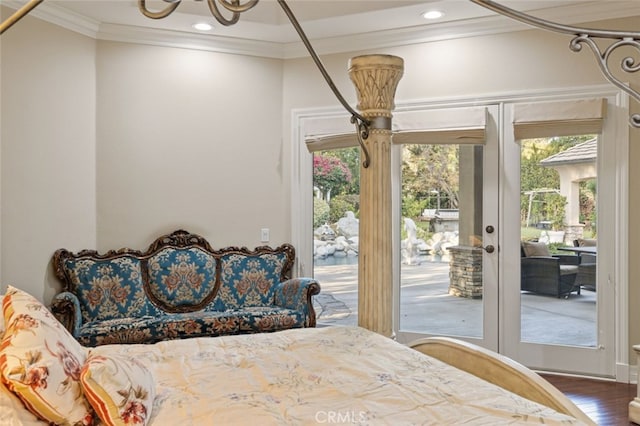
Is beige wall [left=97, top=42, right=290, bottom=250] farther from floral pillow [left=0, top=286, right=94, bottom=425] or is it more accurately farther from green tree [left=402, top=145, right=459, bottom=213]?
floral pillow [left=0, top=286, right=94, bottom=425]

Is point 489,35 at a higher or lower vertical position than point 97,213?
higher

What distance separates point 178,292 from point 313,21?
2.24 meters

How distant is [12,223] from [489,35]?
3541 millimetres

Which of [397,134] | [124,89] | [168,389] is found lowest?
[168,389]

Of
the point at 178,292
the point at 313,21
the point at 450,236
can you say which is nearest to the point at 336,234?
the point at 450,236

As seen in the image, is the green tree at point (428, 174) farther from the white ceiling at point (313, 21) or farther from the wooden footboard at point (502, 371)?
the wooden footboard at point (502, 371)

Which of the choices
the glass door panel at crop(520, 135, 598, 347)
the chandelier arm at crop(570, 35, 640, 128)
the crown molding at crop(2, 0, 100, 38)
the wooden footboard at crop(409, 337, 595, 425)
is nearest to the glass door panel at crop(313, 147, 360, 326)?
the glass door panel at crop(520, 135, 598, 347)

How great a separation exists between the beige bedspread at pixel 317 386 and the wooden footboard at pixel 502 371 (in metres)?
0.16

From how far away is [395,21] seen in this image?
4.24 m

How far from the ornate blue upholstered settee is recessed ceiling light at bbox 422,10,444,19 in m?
Answer: 2.08

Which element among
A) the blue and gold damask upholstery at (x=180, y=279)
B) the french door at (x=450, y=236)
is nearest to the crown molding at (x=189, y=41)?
the french door at (x=450, y=236)

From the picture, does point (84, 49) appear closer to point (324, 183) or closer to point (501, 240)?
point (324, 183)

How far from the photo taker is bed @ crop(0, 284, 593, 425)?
141 cm

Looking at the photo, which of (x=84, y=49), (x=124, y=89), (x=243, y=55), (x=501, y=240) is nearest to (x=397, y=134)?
(x=501, y=240)
